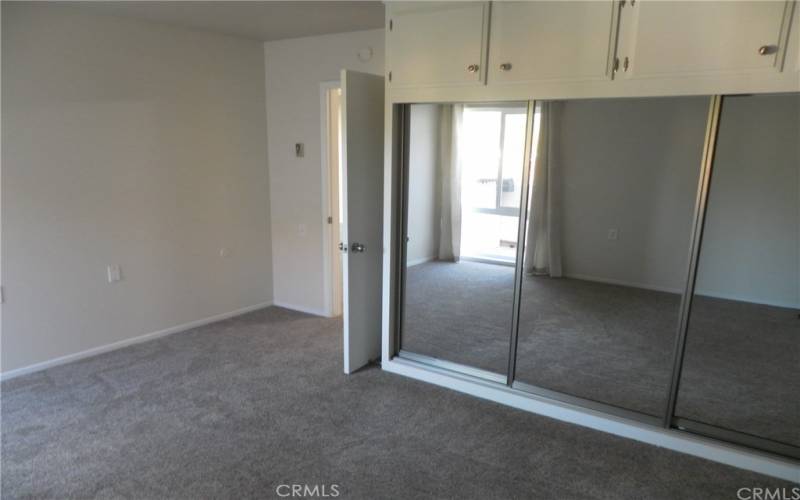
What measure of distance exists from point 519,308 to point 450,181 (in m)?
1.07

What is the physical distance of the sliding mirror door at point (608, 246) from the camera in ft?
9.11

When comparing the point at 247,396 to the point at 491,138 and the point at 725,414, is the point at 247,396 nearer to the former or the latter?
the point at 491,138

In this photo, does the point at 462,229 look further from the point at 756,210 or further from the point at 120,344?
the point at 120,344

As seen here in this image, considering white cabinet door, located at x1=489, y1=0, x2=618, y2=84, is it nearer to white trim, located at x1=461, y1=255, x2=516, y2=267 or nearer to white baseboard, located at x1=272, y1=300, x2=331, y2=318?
white trim, located at x1=461, y1=255, x2=516, y2=267

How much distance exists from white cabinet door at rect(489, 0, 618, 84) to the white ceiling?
92 centimetres

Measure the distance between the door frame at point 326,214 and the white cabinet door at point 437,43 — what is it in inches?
48.7

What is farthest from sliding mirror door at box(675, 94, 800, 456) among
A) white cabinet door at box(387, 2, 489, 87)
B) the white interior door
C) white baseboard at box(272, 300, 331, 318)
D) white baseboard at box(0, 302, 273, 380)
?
white baseboard at box(0, 302, 273, 380)

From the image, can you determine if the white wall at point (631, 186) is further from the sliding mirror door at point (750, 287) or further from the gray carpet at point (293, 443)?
the gray carpet at point (293, 443)

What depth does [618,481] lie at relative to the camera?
→ 2285 millimetres

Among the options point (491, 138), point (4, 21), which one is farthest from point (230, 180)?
point (491, 138)

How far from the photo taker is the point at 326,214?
4336 millimetres

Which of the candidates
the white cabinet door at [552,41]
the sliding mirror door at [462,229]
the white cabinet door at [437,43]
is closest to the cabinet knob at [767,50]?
the white cabinet door at [552,41]

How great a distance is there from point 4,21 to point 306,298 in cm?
293

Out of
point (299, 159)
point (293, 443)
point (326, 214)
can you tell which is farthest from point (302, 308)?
point (293, 443)
